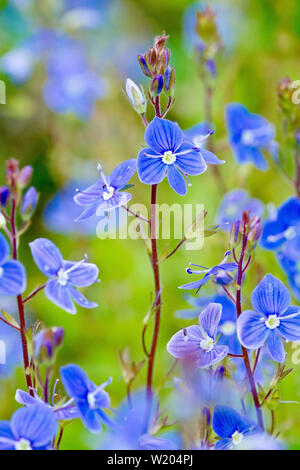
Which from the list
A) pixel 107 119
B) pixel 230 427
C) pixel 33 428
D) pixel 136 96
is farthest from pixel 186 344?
pixel 107 119

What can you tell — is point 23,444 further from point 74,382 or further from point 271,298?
point 271,298

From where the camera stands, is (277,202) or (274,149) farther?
(277,202)

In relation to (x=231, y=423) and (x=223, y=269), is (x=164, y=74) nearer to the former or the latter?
(x=223, y=269)

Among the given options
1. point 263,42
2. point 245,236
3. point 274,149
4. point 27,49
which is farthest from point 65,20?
point 245,236

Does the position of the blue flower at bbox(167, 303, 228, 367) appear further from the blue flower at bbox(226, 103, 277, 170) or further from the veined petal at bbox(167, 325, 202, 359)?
the blue flower at bbox(226, 103, 277, 170)

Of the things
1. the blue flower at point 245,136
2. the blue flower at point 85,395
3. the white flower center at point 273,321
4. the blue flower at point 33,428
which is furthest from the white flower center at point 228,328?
the blue flower at point 245,136

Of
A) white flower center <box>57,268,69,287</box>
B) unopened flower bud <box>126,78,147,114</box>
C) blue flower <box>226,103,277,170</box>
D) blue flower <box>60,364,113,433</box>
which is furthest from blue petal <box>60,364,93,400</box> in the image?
blue flower <box>226,103,277,170</box>

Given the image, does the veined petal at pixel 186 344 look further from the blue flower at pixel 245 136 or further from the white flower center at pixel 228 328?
the blue flower at pixel 245 136
